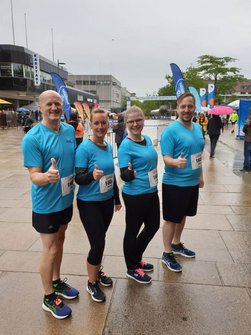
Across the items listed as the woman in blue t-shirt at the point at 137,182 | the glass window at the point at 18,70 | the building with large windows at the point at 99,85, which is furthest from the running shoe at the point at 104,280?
the building with large windows at the point at 99,85

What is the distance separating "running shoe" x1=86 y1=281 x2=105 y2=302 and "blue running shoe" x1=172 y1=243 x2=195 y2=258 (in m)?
1.22

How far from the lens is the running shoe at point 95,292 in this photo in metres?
2.74

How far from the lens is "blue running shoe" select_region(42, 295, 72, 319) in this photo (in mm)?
2533

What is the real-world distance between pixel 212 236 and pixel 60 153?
2714 millimetres

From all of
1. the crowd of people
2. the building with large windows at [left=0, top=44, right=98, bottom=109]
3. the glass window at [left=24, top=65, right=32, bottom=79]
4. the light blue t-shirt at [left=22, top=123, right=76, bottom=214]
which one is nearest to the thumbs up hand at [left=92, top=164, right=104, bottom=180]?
the crowd of people

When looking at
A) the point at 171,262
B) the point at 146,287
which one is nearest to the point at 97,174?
the point at 146,287

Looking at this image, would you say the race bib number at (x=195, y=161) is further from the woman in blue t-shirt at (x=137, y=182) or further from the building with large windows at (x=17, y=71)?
the building with large windows at (x=17, y=71)

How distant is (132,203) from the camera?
281cm

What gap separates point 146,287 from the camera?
9.77 ft

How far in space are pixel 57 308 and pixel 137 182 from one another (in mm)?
1292

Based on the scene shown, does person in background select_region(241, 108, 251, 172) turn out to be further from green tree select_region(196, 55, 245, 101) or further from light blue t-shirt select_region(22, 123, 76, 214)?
green tree select_region(196, 55, 245, 101)

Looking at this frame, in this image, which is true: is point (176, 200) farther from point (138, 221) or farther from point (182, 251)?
point (182, 251)

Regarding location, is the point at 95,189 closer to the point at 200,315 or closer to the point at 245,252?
the point at 200,315

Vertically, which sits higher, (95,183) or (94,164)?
(94,164)
